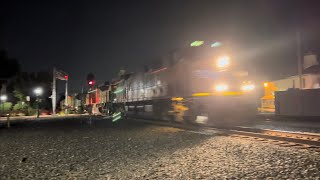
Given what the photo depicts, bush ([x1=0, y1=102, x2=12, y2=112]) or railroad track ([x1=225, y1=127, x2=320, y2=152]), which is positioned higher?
bush ([x1=0, y1=102, x2=12, y2=112])

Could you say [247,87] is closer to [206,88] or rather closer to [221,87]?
[221,87]

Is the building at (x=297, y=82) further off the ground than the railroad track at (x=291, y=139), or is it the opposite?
the building at (x=297, y=82)

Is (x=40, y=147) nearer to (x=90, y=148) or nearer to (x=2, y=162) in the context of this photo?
(x=90, y=148)

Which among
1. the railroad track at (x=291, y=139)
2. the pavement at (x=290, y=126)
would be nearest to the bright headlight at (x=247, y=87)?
the pavement at (x=290, y=126)

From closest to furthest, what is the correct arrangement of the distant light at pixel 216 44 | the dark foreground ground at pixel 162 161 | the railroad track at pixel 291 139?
the dark foreground ground at pixel 162 161
the railroad track at pixel 291 139
the distant light at pixel 216 44

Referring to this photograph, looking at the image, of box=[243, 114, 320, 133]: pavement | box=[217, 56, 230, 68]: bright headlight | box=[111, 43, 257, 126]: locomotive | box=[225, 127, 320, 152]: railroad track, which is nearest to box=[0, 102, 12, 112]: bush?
box=[111, 43, 257, 126]: locomotive

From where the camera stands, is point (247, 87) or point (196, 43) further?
point (196, 43)

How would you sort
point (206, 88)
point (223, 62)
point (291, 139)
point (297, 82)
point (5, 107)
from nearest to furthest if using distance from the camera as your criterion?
point (291, 139) → point (206, 88) → point (223, 62) → point (297, 82) → point (5, 107)

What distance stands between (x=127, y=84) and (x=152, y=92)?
678 cm

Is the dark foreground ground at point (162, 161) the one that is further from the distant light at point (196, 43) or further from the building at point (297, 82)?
the building at point (297, 82)

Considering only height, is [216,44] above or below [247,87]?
above

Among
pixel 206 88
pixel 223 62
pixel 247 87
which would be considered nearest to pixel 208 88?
pixel 206 88

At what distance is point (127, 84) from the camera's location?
28844 mm

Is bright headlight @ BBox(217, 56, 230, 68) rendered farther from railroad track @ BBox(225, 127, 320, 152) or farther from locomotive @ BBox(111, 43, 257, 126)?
railroad track @ BBox(225, 127, 320, 152)
